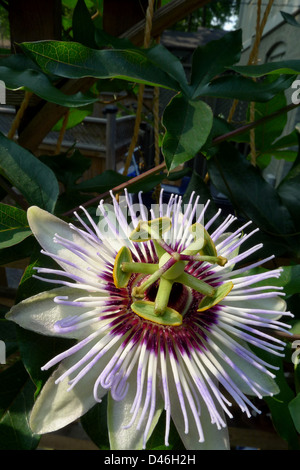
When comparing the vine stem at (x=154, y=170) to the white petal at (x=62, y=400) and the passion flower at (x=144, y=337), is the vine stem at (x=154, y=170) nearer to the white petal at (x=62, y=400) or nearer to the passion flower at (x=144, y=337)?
the passion flower at (x=144, y=337)

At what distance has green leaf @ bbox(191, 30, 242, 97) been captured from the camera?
0.58 m

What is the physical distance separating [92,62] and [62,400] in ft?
1.39

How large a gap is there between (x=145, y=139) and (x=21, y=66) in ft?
7.55

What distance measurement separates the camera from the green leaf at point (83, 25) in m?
0.61

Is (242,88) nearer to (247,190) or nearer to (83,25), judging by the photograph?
(247,190)

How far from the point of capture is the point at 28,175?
530 mm

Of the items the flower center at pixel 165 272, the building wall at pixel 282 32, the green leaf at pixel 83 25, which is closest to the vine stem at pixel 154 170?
the flower center at pixel 165 272

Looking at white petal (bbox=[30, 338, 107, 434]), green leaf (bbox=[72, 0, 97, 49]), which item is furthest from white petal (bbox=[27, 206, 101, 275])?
green leaf (bbox=[72, 0, 97, 49])

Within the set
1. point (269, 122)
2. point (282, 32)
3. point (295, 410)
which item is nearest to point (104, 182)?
point (269, 122)

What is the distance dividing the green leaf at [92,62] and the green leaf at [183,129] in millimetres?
63

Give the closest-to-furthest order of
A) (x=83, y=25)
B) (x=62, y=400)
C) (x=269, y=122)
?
(x=62, y=400), (x=83, y=25), (x=269, y=122)

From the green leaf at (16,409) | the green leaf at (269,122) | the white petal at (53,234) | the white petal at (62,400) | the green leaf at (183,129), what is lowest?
the green leaf at (16,409)

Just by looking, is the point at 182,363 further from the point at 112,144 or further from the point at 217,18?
the point at 217,18

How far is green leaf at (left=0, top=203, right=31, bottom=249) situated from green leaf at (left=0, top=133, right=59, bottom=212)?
33mm
